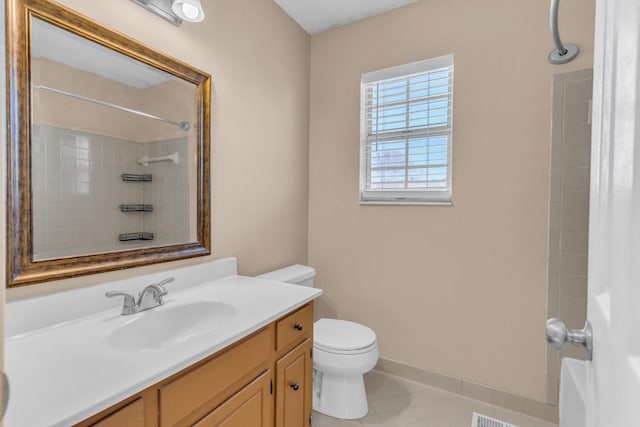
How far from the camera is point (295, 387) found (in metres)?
1.36

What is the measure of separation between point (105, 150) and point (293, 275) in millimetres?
1221

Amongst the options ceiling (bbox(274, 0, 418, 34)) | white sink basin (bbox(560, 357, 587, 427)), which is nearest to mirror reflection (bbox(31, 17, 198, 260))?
ceiling (bbox(274, 0, 418, 34))

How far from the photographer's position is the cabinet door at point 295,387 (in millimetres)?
1278

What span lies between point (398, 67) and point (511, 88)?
2.34 feet

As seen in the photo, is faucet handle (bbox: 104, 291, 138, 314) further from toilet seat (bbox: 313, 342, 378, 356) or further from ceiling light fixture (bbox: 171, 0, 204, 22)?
ceiling light fixture (bbox: 171, 0, 204, 22)

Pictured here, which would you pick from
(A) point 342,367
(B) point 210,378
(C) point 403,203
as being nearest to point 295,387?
(A) point 342,367

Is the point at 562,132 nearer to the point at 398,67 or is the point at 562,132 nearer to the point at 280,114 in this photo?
the point at 398,67

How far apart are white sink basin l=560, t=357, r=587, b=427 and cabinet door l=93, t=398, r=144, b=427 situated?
125cm

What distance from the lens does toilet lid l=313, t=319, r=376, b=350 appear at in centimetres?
173

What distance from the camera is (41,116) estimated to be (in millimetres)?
1042

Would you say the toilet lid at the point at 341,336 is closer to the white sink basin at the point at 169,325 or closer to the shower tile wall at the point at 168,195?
the white sink basin at the point at 169,325

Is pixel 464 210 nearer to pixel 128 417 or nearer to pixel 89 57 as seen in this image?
pixel 128 417

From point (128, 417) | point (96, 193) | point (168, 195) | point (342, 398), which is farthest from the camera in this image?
point (342, 398)

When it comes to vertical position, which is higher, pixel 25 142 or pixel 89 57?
pixel 89 57
